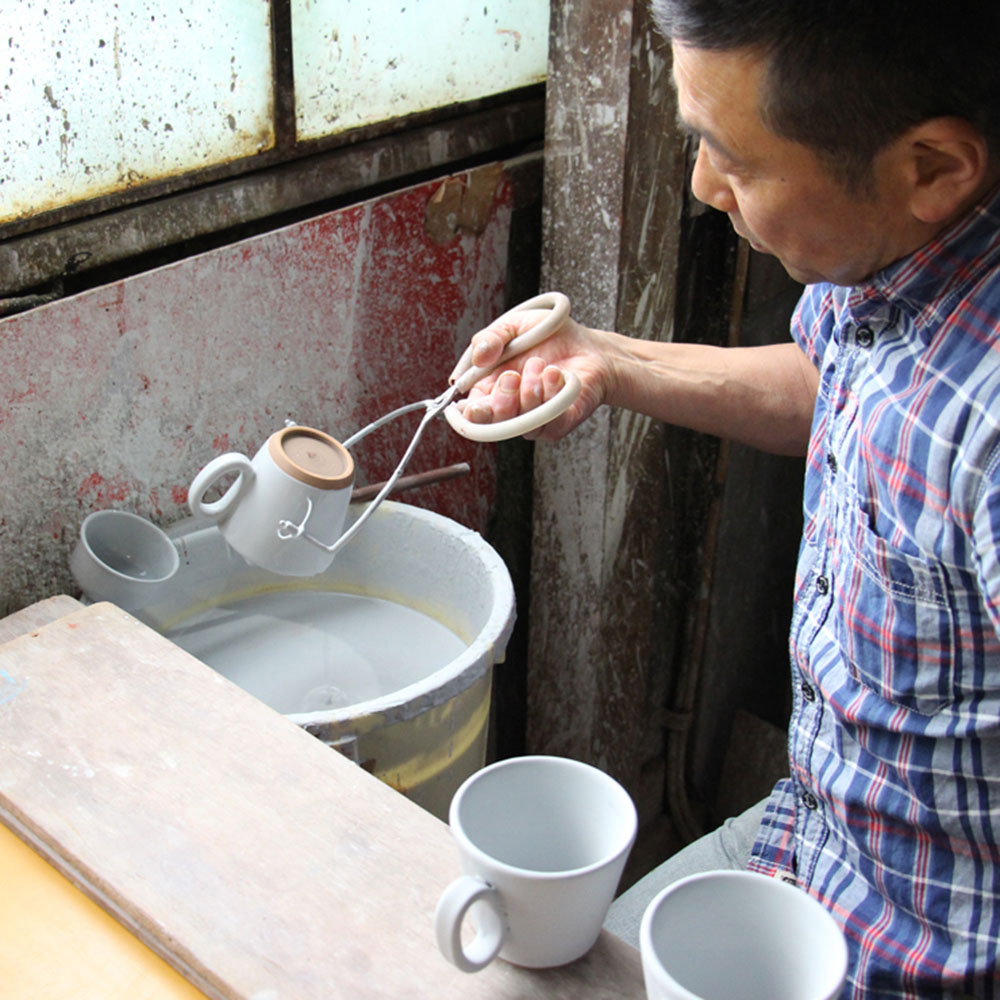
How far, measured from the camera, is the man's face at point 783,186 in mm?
855

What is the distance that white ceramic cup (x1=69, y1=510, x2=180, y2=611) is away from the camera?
147 centimetres

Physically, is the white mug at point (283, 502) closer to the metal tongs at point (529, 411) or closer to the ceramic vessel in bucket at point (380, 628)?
Answer: the metal tongs at point (529, 411)

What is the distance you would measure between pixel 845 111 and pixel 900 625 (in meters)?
0.44

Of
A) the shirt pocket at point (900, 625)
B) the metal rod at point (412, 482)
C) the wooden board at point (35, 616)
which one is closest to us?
the shirt pocket at point (900, 625)

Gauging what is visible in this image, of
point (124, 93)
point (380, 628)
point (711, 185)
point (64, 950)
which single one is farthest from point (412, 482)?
point (64, 950)

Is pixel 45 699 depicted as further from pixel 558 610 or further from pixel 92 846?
pixel 558 610

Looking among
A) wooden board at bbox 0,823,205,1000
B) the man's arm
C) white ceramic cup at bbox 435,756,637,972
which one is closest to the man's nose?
the man's arm

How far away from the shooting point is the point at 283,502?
1.42 meters

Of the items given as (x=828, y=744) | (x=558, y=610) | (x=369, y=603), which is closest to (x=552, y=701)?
(x=558, y=610)

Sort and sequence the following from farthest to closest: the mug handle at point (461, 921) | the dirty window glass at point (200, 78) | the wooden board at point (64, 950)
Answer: the dirty window glass at point (200, 78)
the wooden board at point (64, 950)
the mug handle at point (461, 921)

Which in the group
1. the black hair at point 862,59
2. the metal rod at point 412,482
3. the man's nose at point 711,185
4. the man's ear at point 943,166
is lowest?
the metal rod at point 412,482

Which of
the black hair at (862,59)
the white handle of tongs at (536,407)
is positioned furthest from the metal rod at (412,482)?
the black hair at (862,59)

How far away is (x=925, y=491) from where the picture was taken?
35.5 inches

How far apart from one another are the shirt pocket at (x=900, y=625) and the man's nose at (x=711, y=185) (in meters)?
0.31
